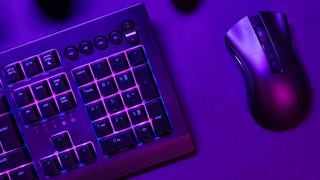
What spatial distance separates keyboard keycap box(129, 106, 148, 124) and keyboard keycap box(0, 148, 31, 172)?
177 mm

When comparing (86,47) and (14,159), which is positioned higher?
(86,47)

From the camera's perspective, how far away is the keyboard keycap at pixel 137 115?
0.59 metres

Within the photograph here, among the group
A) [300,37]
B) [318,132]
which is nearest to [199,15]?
[300,37]

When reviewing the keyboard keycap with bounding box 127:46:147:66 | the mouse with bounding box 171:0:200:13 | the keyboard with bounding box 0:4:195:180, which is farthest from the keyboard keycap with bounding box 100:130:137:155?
the mouse with bounding box 171:0:200:13

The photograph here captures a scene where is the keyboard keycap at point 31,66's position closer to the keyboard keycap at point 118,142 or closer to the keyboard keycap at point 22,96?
the keyboard keycap at point 22,96

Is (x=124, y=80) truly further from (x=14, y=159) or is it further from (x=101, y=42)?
(x=14, y=159)

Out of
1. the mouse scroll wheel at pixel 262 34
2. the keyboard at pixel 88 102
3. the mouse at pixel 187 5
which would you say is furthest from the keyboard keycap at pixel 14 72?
the mouse scroll wheel at pixel 262 34

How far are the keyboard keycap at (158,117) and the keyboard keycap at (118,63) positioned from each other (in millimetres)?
70

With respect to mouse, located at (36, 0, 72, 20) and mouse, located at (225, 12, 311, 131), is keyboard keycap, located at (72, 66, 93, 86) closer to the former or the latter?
mouse, located at (36, 0, 72, 20)

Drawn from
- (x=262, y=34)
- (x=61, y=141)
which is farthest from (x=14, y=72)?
(x=262, y=34)

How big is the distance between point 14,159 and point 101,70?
194 millimetres

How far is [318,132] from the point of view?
631 mm

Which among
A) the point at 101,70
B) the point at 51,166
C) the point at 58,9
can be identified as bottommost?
the point at 51,166

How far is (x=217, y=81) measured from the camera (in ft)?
2.13
